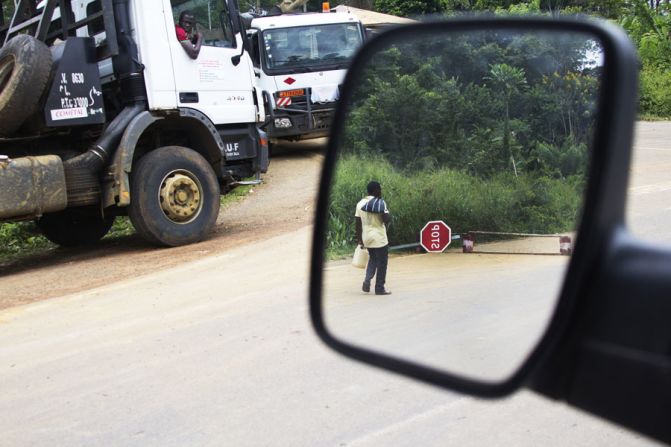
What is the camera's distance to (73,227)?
11.2m

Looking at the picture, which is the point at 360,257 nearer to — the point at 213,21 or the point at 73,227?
the point at 213,21

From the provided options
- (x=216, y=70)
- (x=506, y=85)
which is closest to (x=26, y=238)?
(x=216, y=70)

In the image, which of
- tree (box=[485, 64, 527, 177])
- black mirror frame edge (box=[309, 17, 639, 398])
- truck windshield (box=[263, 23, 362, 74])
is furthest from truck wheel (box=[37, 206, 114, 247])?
black mirror frame edge (box=[309, 17, 639, 398])

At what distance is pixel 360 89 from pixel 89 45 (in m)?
8.29

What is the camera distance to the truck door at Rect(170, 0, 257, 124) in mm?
9883

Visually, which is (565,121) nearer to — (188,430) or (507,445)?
(507,445)

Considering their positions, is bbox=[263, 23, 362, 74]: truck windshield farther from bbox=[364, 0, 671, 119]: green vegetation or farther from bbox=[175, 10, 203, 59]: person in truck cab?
bbox=[175, 10, 203, 59]: person in truck cab

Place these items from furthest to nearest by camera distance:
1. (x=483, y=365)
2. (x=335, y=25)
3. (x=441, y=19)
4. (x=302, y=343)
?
(x=335, y=25) < (x=302, y=343) < (x=441, y=19) < (x=483, y=365)

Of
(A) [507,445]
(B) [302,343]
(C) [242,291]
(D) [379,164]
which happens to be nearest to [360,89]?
(D) [379,164]

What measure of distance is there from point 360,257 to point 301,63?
49.2 feet

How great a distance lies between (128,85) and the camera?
966 cm

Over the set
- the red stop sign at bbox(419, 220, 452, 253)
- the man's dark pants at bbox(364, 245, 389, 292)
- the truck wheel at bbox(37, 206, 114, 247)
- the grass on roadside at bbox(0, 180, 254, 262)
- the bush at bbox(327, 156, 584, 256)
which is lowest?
the grass on roadside at bbox(0, 180, 254, 262)

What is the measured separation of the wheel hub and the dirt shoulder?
0.39m

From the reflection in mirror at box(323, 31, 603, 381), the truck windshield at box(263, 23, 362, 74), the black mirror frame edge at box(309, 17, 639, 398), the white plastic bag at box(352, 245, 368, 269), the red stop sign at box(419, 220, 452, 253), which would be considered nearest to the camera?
the black mirror frame edge at box(309, 17, 639, 398)
